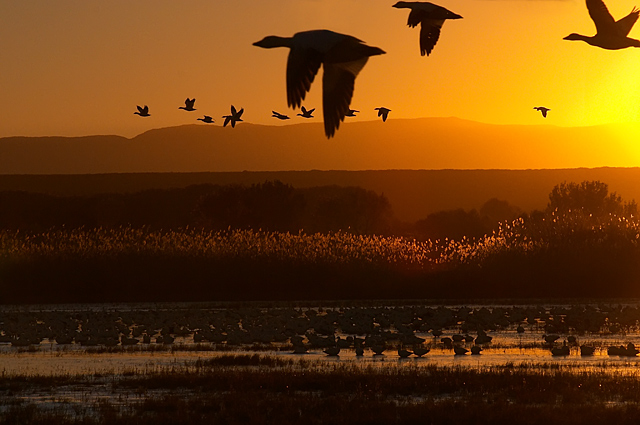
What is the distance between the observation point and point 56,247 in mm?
62062

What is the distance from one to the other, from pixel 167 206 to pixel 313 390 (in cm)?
14348

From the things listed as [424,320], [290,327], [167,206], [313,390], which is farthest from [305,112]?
[167,206]

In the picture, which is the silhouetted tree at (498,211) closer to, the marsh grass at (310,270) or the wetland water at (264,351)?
the marsh grass at (310,270)

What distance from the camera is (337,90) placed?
16.3 m

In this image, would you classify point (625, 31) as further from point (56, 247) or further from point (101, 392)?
point (56, 247)

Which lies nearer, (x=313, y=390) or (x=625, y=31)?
(x=625, y=31)

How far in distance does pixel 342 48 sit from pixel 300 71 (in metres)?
1.20

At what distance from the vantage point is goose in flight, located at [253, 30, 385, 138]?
15204 mm

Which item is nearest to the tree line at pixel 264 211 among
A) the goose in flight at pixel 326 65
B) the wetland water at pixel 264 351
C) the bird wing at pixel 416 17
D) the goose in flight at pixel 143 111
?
the wetland water at pixel 264 351

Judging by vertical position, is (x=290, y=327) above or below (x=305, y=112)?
below

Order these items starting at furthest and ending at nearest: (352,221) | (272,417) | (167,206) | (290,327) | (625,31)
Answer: (167,206) < (352,221) < (290,327) < (272,417) < (625,31)

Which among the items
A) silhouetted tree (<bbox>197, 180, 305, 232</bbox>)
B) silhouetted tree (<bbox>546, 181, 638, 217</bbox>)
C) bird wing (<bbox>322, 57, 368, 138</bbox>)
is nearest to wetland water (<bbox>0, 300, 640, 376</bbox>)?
bird wing (<bbox>322, 57, 368, 138</bbox>)

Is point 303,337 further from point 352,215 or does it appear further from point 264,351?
point 352,215

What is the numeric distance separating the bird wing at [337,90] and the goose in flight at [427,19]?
83.4 inches
